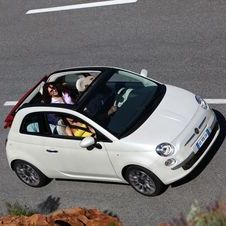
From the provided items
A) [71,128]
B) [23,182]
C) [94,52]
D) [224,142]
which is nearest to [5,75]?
[94,52]

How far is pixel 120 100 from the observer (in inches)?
436

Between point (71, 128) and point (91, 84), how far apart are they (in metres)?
0.85

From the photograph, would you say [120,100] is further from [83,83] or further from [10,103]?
[10,103]

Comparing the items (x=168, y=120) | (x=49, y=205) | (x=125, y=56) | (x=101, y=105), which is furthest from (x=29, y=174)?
(x=125, y=56)

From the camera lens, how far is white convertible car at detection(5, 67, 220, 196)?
33.7 ft

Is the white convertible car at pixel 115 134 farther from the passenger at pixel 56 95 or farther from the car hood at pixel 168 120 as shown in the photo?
the passenger at pixel 56 95

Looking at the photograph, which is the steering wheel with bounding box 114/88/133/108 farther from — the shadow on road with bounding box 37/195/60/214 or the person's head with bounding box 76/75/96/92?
the shadow on road with bounding box 37/195/60/214

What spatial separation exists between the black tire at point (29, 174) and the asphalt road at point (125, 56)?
0.45 feet

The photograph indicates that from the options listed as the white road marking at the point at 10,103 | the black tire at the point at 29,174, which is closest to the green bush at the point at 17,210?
the black tire at the point at 29,174

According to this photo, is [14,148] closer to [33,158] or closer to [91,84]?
[33,158]

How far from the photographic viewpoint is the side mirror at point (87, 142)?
1037cm

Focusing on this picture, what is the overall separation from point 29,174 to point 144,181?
2437 mm

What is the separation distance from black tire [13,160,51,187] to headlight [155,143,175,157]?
2.57 m

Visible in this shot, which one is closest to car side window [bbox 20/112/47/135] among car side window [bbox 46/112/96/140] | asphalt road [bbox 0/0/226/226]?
car side window [bbox 46/112/96/140]
